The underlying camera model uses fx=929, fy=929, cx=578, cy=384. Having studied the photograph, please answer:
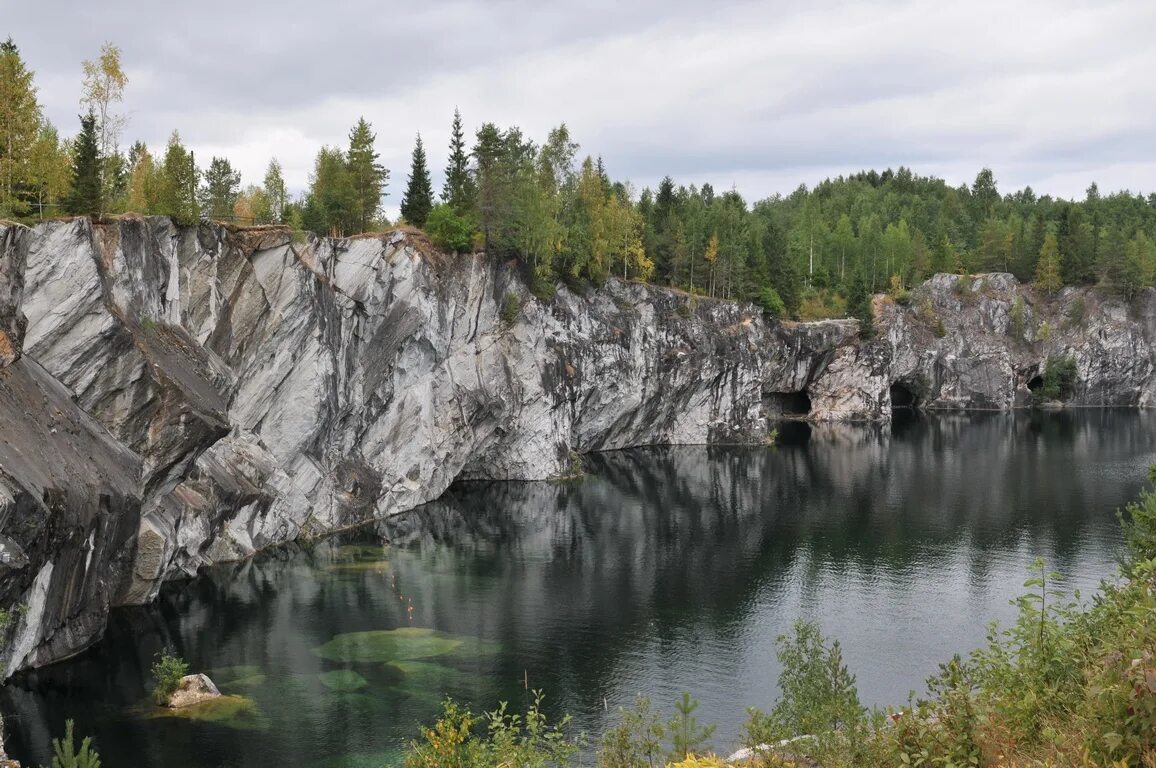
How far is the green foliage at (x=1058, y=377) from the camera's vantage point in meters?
130

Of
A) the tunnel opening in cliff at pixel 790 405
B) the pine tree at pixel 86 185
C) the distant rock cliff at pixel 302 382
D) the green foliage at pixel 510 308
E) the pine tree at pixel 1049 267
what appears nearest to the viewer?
the distant rock cliff at pixel 302 382

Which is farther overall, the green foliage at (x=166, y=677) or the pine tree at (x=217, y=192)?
the pine tree at (x=217, y=192)

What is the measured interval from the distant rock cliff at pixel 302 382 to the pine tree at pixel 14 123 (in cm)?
650

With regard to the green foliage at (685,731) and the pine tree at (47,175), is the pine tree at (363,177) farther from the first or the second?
the green foliage at (685,731)

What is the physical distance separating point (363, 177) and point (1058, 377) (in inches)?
4159

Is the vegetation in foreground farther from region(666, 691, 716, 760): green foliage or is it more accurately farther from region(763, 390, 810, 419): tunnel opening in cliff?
region(763, 390, 810, 419): tunnel opening in cliff

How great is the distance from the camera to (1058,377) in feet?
429

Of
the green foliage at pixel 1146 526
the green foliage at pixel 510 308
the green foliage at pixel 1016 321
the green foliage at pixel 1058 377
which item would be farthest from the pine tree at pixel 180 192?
the green foliage at pixel 1058 377

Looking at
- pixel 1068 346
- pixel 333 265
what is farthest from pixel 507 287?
pixel 1068 346

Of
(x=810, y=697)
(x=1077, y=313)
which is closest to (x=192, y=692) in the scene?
(x=810, y=697)

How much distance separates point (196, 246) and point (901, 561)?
139 feet

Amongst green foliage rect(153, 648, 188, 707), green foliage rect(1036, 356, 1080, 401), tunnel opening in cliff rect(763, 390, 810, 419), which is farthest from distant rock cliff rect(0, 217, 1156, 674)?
green foliage rect(1036, 356, 1080, 401)

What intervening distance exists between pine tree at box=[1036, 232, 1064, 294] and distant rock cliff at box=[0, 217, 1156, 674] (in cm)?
973

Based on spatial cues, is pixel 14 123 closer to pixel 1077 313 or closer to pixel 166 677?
pixel 166 677
